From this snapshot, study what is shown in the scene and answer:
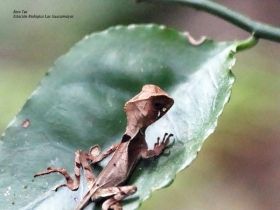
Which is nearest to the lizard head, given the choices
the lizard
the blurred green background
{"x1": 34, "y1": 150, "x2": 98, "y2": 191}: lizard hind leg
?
the lizard

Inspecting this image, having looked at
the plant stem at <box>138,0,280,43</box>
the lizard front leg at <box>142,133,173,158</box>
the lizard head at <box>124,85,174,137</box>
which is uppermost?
the plant stem at <box>138,0,280,43</box>

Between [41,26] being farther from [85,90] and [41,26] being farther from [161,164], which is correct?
[161,164]

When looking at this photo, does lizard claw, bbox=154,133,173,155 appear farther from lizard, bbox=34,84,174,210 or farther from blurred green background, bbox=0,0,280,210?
blurred green background, bbox=0,0,280,210

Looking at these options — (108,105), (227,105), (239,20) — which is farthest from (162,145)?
(227,105)

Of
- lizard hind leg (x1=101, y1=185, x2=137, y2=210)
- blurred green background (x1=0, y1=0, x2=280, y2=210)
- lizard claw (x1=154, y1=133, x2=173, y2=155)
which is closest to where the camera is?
lizard hind leg (x1=101, y1=185, x2=137, y2=210)

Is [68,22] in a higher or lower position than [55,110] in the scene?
higher

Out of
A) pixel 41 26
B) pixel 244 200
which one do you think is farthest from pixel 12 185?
pixel 41 26
